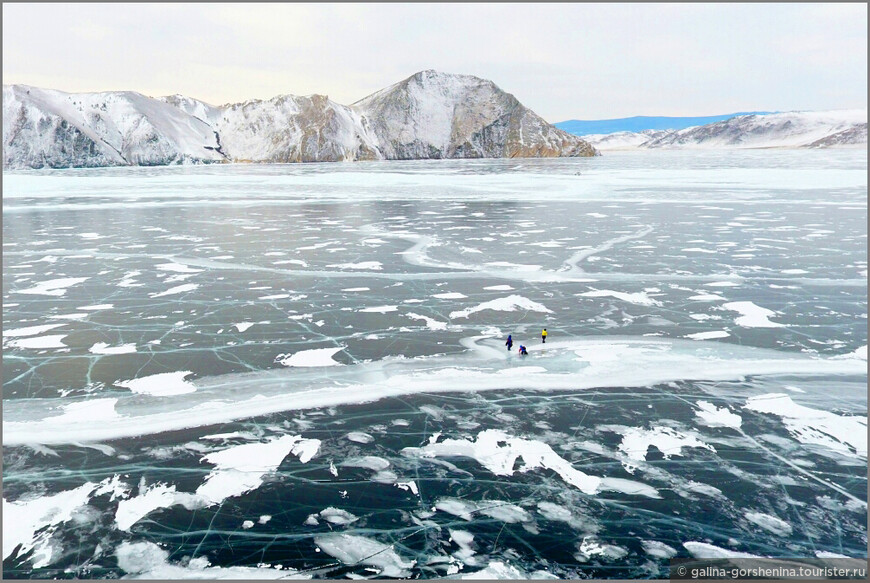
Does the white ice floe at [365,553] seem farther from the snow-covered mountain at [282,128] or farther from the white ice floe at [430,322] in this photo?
the snow-covered mountain at [282,128]

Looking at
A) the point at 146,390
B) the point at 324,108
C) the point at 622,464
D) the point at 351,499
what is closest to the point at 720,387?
the point at 622,464

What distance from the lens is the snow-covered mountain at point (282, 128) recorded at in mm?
102438

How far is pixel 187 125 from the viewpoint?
134875 mm

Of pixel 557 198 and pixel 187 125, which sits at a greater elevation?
pixel 187 125

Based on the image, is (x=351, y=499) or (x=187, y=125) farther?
(x=187, y=125)

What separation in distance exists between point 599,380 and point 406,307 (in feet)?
14.3

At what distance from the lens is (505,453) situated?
591 centimetres

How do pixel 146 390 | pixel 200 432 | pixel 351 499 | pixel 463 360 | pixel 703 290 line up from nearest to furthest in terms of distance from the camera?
pixel 351 499 → pixel 200 432 → pixel 146 390 → pixel 463 360 → pixel 703 290

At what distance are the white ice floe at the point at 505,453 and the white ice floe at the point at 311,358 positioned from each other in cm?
268

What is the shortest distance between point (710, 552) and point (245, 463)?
430 centimetres

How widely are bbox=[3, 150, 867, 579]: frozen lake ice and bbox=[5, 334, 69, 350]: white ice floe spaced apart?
0.06 metres

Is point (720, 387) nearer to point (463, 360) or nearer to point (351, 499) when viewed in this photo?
point (463, 360)

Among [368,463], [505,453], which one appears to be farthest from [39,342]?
[505,453]

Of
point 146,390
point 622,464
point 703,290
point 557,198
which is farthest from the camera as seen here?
point 557,198
